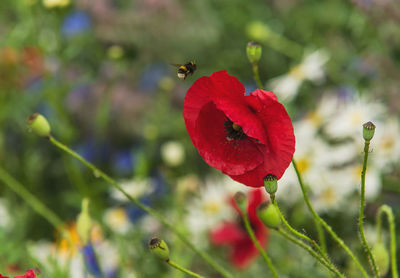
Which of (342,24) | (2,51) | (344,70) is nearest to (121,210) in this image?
(2,51)

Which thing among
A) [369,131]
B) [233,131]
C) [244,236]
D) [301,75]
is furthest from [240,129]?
[301,75]

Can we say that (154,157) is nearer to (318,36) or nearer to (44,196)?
(44,196)

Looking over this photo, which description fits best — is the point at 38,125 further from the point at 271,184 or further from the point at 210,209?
the point at 210,209

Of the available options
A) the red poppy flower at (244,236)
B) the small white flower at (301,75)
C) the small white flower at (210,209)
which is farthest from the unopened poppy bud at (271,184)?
the small white flower at (301,75)

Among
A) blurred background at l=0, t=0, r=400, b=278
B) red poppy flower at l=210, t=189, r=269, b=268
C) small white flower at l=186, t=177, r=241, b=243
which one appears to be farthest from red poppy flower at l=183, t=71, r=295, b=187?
small white flower at l=186, t=177, r=241, b=243

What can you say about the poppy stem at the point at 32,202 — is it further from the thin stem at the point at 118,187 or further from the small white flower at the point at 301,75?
the small white flower at the point at 301,75

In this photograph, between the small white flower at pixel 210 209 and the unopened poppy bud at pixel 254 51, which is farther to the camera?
the small white flower at pixel 210 209
